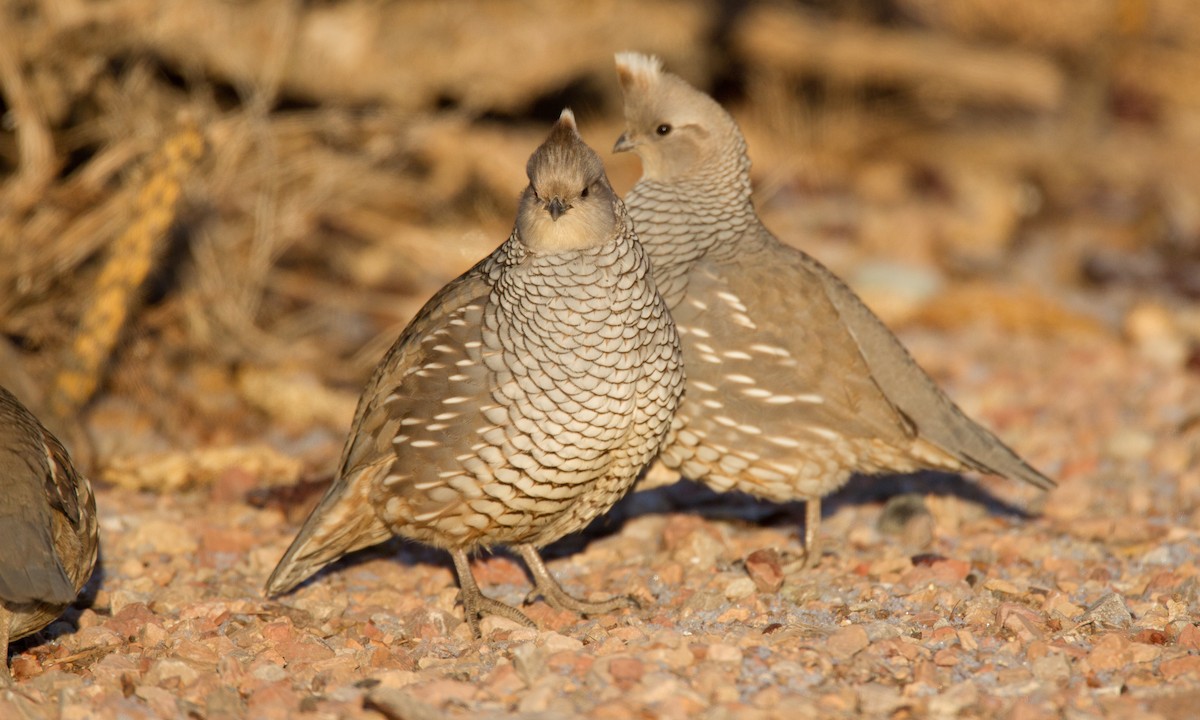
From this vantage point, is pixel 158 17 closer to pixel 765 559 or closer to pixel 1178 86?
pixel 765 559

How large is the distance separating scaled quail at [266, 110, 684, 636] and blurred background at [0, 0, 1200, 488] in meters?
1.50

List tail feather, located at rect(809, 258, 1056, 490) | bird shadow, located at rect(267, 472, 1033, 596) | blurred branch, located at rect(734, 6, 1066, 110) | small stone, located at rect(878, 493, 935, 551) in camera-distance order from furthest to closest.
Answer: blurred branch, located at rect(734, 6, 1066, 110)
bird shadow, located at rect(267, 472, 1033, 596)
small stone, located at rect(878, 493, 935, 551)
tail feather, located at rect(809, 258, 1056, 490)

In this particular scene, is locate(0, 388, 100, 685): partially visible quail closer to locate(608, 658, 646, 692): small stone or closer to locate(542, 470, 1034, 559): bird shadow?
locate(608, 658, 646, 692): small stone

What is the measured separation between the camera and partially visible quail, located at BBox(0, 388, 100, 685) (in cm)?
376

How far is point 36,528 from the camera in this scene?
12.9 ft

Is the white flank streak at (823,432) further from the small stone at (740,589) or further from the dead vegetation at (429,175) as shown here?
the dead vegetation at (429,175)

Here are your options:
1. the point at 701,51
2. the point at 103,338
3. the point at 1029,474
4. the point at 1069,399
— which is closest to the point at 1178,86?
the point at 701,51

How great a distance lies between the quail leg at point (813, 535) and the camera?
17.6 ft

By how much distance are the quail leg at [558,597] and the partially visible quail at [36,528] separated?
1579mm

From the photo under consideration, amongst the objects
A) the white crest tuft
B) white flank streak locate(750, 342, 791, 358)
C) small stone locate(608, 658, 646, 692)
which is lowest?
small stone locate(608, 658, 646, 692)

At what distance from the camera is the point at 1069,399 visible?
24.5 ft

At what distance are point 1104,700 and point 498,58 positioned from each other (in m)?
6.22

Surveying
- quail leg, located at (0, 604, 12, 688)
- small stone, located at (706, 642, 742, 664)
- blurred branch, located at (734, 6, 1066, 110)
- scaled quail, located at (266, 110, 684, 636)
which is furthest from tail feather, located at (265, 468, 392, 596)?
blurred branch, located at (734, 6, 1066, 110)

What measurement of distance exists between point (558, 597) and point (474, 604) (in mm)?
339
